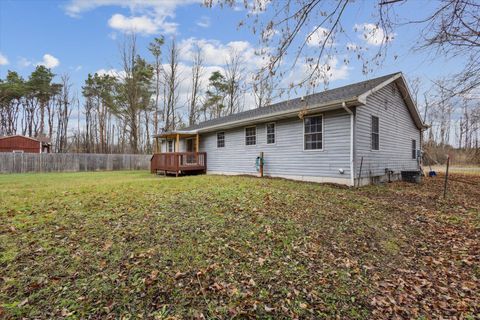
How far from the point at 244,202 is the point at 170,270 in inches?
112

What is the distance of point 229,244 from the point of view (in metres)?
3.68

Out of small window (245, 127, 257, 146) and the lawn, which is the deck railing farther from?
the lawn

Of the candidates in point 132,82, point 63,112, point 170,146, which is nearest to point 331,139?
point 170,146

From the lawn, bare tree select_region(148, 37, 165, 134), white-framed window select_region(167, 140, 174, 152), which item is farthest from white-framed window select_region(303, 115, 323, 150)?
bare tree select_region(148, 37, 165, 134)

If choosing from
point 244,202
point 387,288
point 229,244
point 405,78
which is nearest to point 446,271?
point 387,288

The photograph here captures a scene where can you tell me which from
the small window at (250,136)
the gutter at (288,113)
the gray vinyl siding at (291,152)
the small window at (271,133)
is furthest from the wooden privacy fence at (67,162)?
the small window at (271,133)

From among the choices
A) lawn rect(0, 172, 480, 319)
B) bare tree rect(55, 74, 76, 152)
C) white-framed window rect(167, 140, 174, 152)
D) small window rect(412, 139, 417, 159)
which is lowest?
lawn rect(0, 172, 480, 319)

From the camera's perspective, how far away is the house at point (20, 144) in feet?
73.9

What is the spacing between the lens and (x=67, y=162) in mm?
18938

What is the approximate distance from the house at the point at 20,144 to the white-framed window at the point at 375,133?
28.7 meters

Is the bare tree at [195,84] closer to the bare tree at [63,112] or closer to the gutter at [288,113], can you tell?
the gutter at [288,113]

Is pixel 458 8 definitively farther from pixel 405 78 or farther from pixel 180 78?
pixel 180 78

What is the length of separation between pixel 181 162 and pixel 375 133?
31.9 feet

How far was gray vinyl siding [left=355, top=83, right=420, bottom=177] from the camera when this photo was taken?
348 inches
